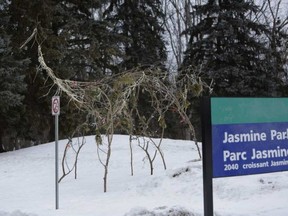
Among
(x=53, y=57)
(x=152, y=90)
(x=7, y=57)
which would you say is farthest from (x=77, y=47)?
(x=152, y=90)

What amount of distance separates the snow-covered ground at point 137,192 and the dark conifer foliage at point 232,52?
1053 centimetres

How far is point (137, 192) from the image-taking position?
9773 millimetres

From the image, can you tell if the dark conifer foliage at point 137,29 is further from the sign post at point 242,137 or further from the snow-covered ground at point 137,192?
the sign post at point 242,137

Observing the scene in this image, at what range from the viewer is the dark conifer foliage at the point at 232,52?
24281 mm

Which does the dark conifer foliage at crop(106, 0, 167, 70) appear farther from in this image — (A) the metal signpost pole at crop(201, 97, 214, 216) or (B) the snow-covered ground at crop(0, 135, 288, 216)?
(A) the metal signpost pole at crop(201, 97, 214, 216)

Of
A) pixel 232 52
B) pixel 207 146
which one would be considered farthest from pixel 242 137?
pixel 232 52

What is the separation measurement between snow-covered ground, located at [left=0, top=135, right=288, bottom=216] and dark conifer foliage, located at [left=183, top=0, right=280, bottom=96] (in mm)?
10527

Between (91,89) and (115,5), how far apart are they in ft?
72.5

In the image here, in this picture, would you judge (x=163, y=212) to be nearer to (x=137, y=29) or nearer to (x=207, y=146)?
(x=207, y=146)

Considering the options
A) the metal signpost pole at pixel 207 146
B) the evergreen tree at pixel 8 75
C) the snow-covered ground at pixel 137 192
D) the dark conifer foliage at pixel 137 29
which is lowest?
the snow-covered ground at pixel 137 192

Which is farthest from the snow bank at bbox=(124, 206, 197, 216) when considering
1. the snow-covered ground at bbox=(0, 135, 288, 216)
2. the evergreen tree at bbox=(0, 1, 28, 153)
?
the evergreen tree at bbox=(0, 1, 28, 153)

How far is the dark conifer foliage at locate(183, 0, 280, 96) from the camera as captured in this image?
79.7 feet

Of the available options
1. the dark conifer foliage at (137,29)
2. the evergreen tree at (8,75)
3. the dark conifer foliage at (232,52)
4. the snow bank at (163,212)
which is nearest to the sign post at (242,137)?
the snow bank at (163,212)

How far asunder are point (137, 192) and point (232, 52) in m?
16.6
